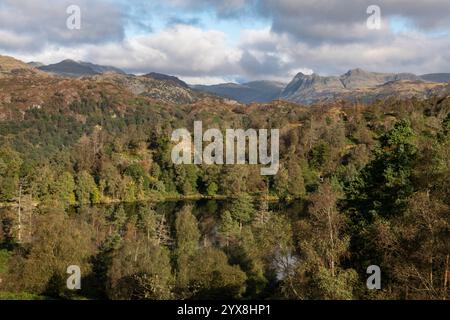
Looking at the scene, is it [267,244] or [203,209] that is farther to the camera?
[203,209]

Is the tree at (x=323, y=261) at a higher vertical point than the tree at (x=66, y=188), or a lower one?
higher

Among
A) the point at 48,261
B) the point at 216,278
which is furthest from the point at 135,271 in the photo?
the point at 48,261

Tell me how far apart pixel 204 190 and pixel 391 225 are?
11148 centimetres

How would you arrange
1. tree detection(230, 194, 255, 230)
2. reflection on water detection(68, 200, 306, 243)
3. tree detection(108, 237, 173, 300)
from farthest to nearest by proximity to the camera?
reflection on water detection(68, 200, 306, 243) → tree detection(230, 194, 255, 230) → tree detection(108, 237, 173, 300)

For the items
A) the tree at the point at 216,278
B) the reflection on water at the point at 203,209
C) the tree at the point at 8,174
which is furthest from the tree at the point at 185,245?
the tree at the point at 8,174

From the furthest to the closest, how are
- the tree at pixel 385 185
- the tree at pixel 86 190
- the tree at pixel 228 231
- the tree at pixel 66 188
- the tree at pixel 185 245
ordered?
the tree at pixel 86 190, the tree at pixel 66 188, the tree at pixel 228 231, the tree at pixel 185 245, the tree at pixel 385 185

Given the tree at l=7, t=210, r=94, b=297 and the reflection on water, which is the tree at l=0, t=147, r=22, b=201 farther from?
the tree at l=7, t=210, r=94, b=297

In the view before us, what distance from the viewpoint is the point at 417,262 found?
22.7m

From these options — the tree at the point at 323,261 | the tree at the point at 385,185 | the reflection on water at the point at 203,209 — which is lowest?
the reflection on water at the point at 203,209

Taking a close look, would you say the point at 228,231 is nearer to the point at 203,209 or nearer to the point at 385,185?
the point at 385,185

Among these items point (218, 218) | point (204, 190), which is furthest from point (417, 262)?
point (204, 190)

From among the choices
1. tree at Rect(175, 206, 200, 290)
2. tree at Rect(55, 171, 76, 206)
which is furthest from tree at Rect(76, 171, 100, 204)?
tree at Rect(175, 206, 200, 290)

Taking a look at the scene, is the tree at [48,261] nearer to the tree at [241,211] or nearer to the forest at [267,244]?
the forest at [267,244]

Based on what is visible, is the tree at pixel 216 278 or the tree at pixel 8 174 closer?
the tree at pixel 216 278
